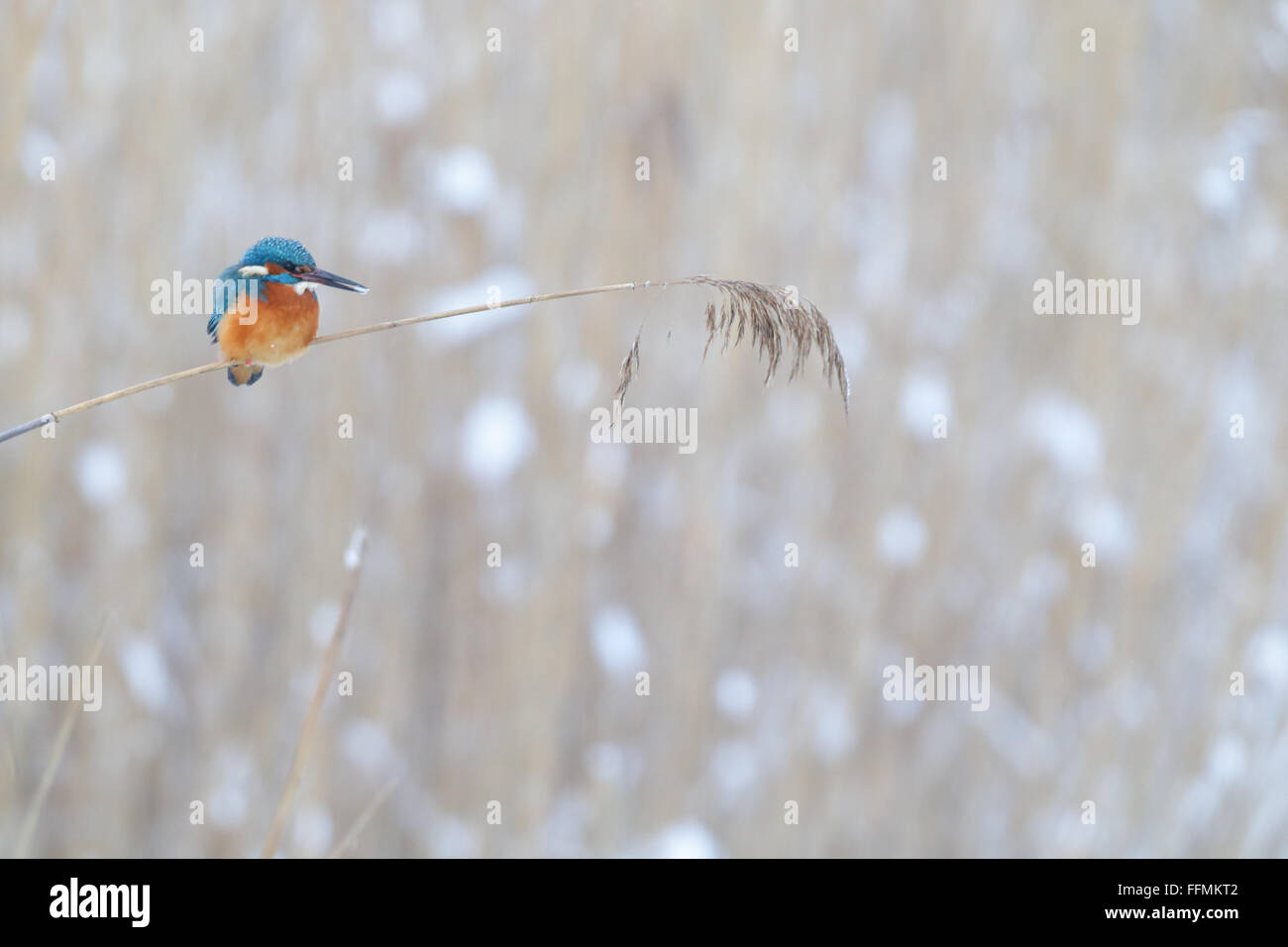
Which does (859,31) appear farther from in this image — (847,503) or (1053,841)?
(1053,841)

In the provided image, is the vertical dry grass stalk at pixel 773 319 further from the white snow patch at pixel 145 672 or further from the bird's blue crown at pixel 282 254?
the white snow patch at pixel 145 672

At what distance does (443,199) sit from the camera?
113cm

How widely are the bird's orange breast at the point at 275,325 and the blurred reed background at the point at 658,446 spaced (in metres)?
0.45

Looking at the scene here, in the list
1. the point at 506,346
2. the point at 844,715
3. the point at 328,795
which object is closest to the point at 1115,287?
the point at 844,715

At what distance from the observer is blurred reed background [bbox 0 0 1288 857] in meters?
1.08

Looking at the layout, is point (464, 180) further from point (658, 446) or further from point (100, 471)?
point (100, 471)

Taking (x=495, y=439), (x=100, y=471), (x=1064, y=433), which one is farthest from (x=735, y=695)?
(x=100, y=471)

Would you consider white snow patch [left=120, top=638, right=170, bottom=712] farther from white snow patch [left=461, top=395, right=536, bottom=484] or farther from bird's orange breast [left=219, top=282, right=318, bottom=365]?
bird's orange breast [left=219, top=282, right=318, bottom=365]

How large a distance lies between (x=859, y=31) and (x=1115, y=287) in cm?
49

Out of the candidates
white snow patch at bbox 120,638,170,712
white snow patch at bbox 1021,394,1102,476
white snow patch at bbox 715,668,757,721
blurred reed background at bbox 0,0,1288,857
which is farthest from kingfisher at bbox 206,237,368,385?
white snow patch at bbox 1021,394,1102,476

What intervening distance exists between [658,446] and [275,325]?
1.98 feet

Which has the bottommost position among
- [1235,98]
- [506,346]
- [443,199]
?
[506,346]

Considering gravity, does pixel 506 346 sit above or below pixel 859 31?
below

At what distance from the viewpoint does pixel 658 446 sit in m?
1.18
